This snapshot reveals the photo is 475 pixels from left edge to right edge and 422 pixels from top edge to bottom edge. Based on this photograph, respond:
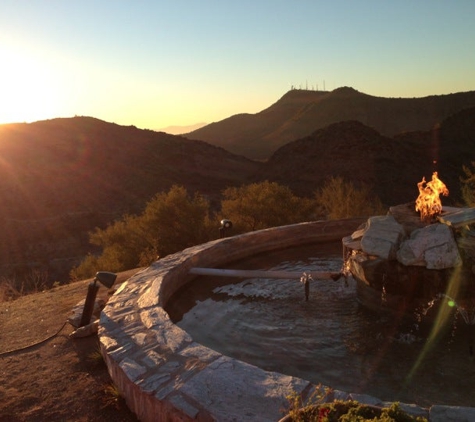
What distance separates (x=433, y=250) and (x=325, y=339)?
65.6 inches

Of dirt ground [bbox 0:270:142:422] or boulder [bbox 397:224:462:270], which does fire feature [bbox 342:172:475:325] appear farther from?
dirt ground [bbox 0:270:142:422]

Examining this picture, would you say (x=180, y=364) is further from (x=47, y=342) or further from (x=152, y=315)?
(x=47, y=342)

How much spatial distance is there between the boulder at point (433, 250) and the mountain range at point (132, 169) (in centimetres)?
1914

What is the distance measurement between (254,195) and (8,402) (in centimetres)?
1007

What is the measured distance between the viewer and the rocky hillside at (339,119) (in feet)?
237

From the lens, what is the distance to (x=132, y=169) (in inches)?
1689

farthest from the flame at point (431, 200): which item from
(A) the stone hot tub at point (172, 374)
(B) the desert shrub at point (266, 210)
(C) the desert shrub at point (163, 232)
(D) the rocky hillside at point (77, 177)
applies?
(D) the rocky hillside at point (77, 177)

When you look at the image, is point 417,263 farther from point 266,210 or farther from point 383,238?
point 266,210

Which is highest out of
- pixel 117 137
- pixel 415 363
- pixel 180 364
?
pixel 117 137

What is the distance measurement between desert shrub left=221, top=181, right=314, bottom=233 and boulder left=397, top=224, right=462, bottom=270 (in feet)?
24.0

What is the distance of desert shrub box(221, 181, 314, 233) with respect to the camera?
42.9 ft

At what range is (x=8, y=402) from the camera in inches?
168

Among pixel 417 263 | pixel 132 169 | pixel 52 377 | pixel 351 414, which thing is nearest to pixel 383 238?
pixel 417 263

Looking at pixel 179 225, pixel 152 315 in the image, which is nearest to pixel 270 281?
pixel 152 315
